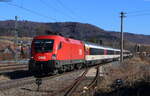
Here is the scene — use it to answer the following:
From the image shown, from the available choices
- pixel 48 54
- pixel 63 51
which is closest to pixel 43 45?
pixel 48 54

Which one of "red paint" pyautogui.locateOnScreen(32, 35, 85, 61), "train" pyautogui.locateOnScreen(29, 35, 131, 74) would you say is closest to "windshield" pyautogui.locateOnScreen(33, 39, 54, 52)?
"train" pyautogui.locateOnScreen(29, 35, 131, 74)

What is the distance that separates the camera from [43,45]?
25594 mm

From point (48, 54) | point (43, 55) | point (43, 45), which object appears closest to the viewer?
point (43, 55)

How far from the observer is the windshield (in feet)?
83.6

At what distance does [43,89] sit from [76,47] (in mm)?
15951

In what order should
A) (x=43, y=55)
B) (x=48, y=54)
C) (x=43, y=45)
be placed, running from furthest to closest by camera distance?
(x=43, y=45), (x=48, y=54), (x=43, y=55)

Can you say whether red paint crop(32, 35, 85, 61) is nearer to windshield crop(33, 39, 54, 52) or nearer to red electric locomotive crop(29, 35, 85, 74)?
red electric locomotive crop(29, 35, 85, 74)

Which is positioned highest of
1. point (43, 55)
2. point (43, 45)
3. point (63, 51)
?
point (43, 45)

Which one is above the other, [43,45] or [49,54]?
[43,45]

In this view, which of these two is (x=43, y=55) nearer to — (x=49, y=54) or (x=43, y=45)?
(x=49, y=54)

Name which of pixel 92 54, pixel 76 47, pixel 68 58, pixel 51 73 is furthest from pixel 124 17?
pixel 51 73

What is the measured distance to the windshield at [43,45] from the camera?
25469 mm

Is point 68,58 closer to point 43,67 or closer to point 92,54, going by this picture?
point 43,67

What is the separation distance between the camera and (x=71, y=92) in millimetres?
15703
